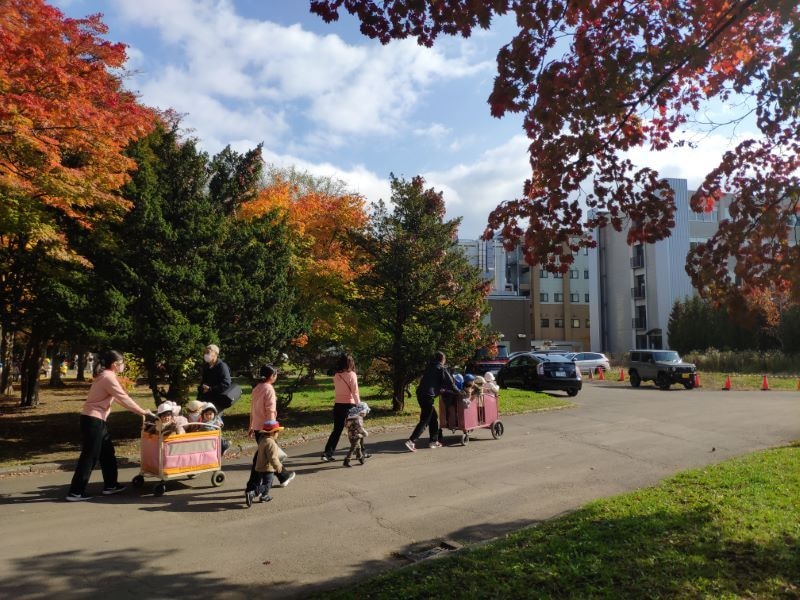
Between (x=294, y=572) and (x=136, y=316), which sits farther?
(x=136, y=316)

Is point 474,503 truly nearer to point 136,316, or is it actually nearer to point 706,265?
point 706,265

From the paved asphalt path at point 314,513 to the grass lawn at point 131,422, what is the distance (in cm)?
135

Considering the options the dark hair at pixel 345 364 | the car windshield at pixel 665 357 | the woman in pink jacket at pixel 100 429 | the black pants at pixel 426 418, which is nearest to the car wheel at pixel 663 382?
the car windshield at pixel 665 357

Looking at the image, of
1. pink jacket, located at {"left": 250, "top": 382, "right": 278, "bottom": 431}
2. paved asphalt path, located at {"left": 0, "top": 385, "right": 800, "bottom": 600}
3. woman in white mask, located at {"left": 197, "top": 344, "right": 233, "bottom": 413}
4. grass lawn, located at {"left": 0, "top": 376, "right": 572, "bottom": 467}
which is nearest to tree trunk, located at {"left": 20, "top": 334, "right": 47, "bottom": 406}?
grass lawn, located at {"left": 0, "top": 376, "right": 572, "bottom": 467}

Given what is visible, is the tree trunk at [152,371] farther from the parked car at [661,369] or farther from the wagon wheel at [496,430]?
the parked car at [661,369]

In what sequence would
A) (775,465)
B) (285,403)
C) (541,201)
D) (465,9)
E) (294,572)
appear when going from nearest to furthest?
(294,572) → (465,9) → (541,201) → (775,465) → (285,403)

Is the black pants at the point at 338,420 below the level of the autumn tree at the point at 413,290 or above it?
below

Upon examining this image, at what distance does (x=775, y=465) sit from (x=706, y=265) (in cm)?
450

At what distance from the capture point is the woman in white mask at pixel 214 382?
8.79m

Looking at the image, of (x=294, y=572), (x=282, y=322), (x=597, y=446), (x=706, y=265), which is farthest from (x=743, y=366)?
(x=294, y=572)

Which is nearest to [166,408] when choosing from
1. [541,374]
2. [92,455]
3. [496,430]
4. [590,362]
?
[92,455]

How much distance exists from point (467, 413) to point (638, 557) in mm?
6326

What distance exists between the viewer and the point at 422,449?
10750mm

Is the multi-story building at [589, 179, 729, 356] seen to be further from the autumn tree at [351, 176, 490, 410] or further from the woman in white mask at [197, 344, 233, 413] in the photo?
the woman in white mask at [197, 344, 233, 413]
